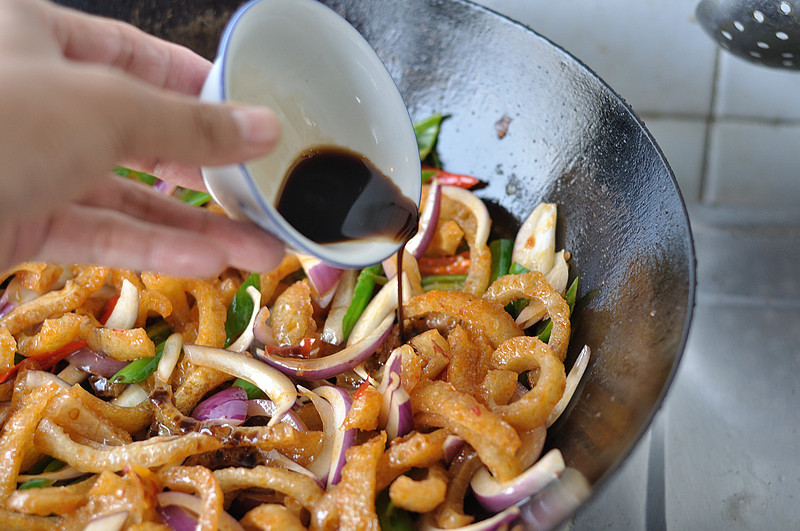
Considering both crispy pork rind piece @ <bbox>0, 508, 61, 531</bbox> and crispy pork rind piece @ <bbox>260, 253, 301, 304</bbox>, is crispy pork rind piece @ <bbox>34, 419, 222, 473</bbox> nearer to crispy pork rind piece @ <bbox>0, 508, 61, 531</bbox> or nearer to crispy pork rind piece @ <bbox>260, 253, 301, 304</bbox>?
crispy pork rind piece @ <bbox>0, 508, 61, 531</bbox>

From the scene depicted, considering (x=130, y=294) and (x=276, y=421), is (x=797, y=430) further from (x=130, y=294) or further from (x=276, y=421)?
(x=130, y=294)

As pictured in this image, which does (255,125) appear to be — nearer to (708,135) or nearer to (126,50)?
(126,50)

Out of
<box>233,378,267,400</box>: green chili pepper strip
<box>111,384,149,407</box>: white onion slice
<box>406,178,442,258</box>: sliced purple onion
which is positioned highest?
<box>406,178,442,258</box>: sliced purple onion

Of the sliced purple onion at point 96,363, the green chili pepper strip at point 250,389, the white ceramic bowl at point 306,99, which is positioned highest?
the white ceramic bowl at point 306,99

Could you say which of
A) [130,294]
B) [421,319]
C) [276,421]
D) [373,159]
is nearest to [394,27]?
[373,159]

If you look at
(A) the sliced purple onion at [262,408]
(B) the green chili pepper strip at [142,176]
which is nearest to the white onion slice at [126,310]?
(A) the sliced purple onion at [262,408]

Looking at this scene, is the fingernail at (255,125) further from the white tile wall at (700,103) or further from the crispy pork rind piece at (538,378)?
the white tile wall at (700,103)

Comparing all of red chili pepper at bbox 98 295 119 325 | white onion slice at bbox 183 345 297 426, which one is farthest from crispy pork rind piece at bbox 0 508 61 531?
A: red chili pepper at bbox 98 295 119 325
